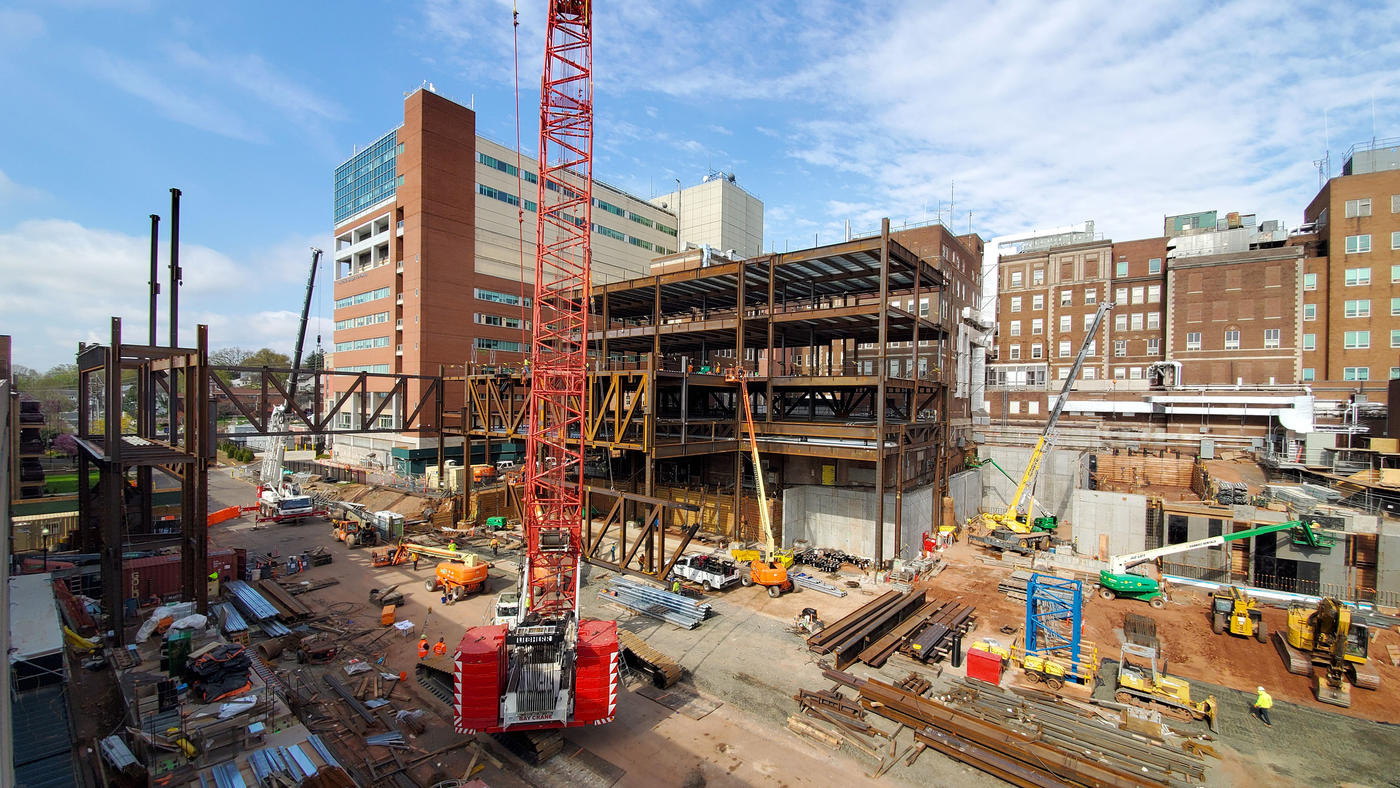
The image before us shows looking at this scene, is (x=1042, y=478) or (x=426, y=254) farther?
(x=426, y=254)

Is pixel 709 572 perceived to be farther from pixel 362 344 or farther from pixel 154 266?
pixel 362 344

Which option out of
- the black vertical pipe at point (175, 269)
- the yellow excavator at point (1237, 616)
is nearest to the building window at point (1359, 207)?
the yellow excavator at point (1237, 616)

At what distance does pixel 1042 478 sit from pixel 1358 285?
31205 millimetres

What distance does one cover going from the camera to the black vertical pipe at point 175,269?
2512 cm

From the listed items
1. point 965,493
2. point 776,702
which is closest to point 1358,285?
point 965,493

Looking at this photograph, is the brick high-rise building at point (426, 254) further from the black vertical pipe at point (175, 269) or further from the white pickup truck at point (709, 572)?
the white pickup truck at point (709, 572)

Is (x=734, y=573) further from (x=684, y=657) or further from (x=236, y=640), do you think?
(x=236, y=640)

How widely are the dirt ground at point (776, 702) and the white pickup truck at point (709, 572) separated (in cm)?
50

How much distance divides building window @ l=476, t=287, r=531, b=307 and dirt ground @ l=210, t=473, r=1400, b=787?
3402 centimetres

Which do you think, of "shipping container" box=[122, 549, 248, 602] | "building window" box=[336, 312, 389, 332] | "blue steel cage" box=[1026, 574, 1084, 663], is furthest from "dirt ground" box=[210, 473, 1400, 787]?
"building window" box=[336, 312, 389, 332]

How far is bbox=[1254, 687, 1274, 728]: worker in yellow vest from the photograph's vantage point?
13.4m

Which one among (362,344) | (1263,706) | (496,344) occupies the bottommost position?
(1263,706)

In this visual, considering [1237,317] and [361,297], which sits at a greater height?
[361,297]

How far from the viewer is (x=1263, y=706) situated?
43.7 ft
